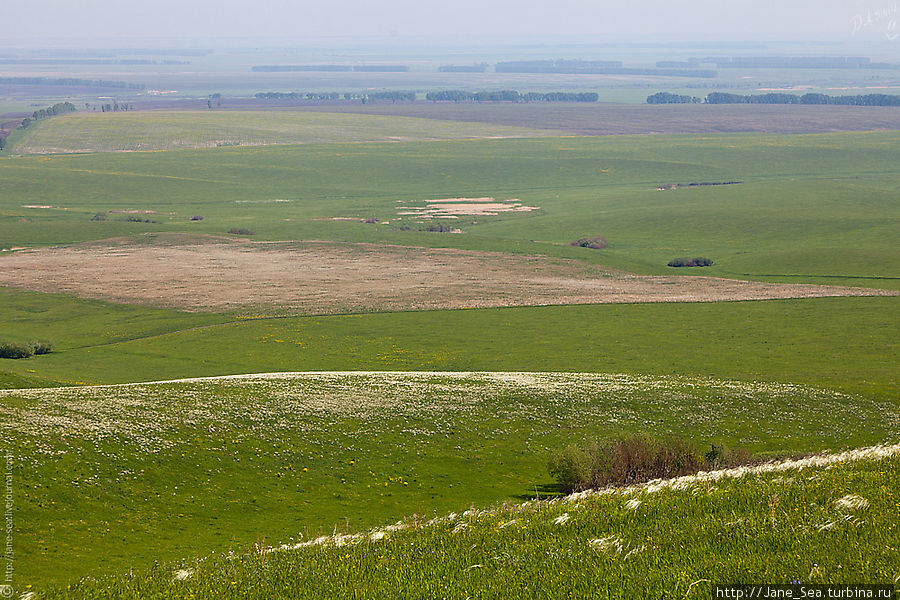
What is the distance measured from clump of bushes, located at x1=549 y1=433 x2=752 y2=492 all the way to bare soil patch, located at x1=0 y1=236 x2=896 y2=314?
56027 millimetres

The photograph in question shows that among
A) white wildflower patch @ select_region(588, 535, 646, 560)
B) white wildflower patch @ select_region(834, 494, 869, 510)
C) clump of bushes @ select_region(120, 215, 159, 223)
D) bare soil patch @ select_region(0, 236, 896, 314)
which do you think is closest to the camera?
white wildflower patch @ select_region(588, 535, 646, 560)

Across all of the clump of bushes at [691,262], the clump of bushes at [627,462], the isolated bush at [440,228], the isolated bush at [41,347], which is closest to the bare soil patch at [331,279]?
the clump of bushes at [691,262]

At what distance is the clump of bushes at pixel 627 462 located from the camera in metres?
31.1

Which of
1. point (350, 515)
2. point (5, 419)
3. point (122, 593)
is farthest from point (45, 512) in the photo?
point (122, 593)

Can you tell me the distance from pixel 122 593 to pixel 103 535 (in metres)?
11.6

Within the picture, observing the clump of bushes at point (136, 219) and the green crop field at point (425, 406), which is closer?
the green crop field at point (425, 406)

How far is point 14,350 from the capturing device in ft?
216

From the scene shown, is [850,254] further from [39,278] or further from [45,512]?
[45,512]

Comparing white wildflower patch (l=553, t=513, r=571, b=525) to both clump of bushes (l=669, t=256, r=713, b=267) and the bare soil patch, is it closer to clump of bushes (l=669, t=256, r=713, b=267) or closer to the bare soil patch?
the bare soil patch

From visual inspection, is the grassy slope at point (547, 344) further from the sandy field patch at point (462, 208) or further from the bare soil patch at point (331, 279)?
the sandy field patch at point (462, 208)

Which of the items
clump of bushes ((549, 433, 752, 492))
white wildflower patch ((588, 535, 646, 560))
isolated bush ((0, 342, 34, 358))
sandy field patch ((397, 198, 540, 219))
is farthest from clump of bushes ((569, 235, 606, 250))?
white wildflower patch ((588, 535, 646, 560))

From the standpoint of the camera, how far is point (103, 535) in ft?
83.5

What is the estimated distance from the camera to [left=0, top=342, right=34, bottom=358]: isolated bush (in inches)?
2584

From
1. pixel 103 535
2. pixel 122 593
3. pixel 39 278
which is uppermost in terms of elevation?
pixel 122 593
